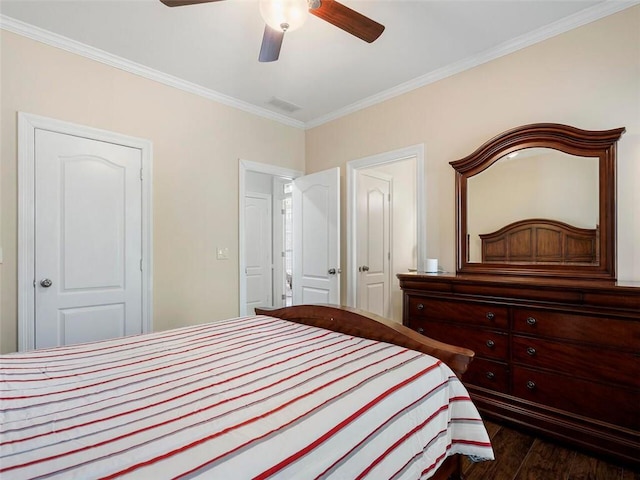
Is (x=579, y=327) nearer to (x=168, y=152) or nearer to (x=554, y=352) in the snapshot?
(x=554, y=352)

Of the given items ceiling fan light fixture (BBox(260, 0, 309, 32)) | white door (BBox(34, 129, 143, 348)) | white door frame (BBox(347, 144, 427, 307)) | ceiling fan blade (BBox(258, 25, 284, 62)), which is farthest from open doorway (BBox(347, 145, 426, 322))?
white door (BBox(34, 129, 143, 348))

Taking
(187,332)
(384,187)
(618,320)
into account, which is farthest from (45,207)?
(618,320)

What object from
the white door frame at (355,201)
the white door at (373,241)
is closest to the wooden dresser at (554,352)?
the white door frame at (355,201)

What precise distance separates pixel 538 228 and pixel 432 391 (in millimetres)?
1762

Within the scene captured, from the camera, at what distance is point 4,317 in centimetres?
221

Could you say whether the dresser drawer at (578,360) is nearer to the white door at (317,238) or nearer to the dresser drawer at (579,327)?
the dresser drawer at (579,327)

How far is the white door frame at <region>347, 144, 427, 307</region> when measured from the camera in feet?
9.98

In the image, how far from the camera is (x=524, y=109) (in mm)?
2475

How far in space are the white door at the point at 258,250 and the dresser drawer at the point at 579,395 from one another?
367cm

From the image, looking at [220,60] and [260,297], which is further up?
[220,60]

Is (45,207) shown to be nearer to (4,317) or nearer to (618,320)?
(4,317)

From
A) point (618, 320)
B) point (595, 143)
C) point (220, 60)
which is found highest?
point (220, 60)

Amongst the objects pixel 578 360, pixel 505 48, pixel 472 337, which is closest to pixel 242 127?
pixel 505 48

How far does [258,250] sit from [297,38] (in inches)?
127
